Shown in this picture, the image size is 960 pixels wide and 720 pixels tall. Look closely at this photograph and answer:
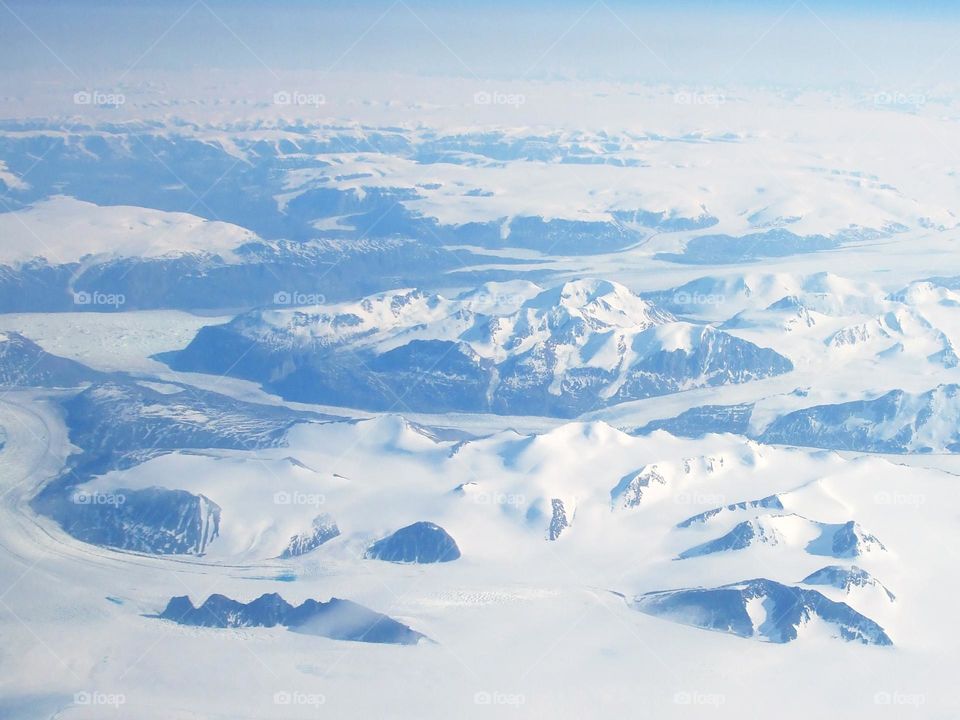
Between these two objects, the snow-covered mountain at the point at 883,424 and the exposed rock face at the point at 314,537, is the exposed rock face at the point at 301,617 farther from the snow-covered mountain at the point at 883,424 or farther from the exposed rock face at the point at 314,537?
the snow-covered mountain at the point at 883,424

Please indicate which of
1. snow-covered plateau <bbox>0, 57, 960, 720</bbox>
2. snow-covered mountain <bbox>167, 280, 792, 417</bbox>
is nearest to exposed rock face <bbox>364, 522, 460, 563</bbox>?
snow-covered plateau <bbox>0, 57, 960, 720</bbox>

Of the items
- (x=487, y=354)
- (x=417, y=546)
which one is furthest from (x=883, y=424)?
(x=417, y=546)

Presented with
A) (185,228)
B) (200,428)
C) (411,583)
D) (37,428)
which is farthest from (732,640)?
(185,228)

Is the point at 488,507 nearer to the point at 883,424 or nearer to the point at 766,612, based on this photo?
the point at 766,612

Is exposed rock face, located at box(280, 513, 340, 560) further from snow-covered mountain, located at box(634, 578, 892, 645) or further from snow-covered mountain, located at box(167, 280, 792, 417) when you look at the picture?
snow-covered mountain, located at box(167, 280, 792, 417)

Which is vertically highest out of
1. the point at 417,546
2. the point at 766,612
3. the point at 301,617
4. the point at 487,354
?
the point at 487,354

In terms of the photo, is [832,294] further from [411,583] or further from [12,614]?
[12,614]

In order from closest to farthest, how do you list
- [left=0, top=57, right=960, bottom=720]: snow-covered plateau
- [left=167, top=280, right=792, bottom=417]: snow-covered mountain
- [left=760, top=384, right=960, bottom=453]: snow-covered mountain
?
[left=0, top=57, right=960, bottom=720]: snow-covered plateau, [left=760, top=384, right=960, bottom=453]: snow-covered mountain, [left=167, top=280, right=792, bottom=417]: snow-covered mountain

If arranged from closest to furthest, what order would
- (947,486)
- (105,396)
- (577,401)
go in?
(947,486), (105,396), (577,401)
